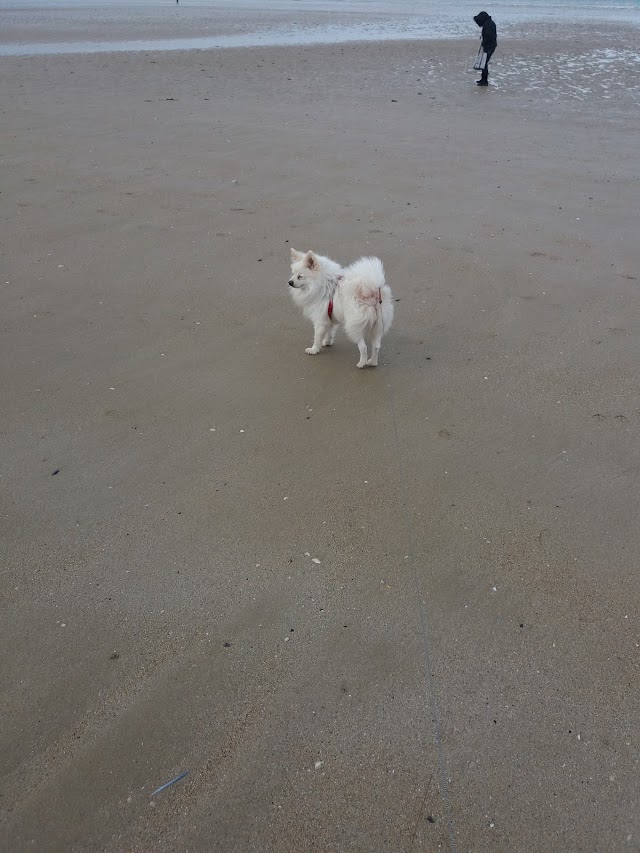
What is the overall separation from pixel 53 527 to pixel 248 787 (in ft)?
6.02

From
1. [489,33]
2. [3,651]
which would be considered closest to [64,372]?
[3,651]

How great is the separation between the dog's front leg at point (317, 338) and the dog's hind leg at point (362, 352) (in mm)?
368

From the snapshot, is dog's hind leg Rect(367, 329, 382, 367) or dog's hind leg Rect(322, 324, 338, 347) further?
dog's hind leg Rect(322, 324, 338, 347)

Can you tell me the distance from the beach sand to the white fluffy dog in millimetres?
235

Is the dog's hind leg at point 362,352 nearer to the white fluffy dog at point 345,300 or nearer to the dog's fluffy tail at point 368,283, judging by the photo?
the white fluffy dog at point 345,300

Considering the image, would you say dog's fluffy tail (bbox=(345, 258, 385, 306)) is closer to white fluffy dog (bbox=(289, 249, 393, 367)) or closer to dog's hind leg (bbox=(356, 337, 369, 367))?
white fluffy dog (bbox=(289, 249, 393, 367))

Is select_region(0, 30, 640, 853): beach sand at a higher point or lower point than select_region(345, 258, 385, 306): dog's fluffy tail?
lower

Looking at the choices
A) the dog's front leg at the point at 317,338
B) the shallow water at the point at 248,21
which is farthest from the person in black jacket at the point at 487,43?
the dog's front leg at the point at 317,338

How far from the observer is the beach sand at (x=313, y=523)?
2578 mm

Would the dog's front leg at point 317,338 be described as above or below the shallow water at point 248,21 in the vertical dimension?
below

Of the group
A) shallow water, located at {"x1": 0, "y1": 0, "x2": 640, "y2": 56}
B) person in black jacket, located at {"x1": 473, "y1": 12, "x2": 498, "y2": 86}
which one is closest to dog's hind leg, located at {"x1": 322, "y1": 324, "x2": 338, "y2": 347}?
person in black jacket, located at {"x1": 473, "y1": 12, "x2": 498, "y2": 86}

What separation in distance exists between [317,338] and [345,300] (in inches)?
18.5

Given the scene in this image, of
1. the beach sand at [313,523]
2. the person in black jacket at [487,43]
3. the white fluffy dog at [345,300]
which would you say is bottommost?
the beach sand at [313,523]

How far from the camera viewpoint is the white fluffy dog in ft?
16.3
